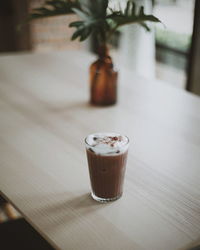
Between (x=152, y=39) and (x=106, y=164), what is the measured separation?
2.31m

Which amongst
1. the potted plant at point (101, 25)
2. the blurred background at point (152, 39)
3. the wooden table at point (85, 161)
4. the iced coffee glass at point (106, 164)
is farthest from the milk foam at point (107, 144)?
the blurred background at point (152, 39)

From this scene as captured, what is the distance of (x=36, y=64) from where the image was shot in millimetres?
2176

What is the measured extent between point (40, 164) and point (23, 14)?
115 inches

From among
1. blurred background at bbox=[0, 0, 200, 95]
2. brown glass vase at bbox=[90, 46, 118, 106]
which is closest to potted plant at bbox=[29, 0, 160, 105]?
brown glass vase at bbox=[90, 46, 118, 106]

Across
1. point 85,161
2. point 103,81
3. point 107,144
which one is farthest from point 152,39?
point 107,144

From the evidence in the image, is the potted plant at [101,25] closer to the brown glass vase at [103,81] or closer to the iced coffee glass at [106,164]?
the brown glass vase at [103,81]

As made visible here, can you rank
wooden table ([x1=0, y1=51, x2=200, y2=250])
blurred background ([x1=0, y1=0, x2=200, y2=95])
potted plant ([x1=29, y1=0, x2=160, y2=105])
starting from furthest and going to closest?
1. blurred background ([x1=0, y1=0, x2=200, y2=95])
2. potted plant ([x1=29, y1=0, x2=160, y2=105])
3. wooden table ([x1=0, y1=51, x2=200, y2=250])

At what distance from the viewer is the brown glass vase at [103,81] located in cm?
159

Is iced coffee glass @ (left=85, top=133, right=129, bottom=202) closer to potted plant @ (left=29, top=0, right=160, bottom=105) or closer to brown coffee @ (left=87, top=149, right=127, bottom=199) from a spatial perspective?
brown coffee @ (left=87, top=149, right=127, bottom=199)

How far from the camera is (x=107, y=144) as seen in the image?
3.24 ft

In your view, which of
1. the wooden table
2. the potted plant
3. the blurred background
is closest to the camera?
the wooden table

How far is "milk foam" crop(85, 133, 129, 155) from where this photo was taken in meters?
0.97

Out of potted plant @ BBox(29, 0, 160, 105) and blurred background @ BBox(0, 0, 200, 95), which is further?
blurred background @ BBox(0, 0, 200, 95)

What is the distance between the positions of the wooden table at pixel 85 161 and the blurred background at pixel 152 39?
103 cm
